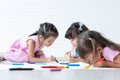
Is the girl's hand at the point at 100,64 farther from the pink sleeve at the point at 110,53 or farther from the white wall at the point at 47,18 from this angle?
the white wall at the point at 47,18

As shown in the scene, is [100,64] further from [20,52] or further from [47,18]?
[47,18]

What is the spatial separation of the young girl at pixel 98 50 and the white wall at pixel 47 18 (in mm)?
1222

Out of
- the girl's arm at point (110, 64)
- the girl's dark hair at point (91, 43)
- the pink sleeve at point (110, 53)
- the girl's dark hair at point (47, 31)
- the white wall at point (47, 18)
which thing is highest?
the white wall at point (47, 18)

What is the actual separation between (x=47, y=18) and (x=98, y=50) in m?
1.28

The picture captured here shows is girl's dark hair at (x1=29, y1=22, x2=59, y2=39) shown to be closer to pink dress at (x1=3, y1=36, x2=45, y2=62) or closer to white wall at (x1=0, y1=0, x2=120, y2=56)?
pink dress at (x1=3, y1=36, x2=45, y2=62)

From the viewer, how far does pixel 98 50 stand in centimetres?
103

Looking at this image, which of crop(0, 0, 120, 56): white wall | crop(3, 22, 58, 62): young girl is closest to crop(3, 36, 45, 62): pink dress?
crop(3, 22, 58, 62): young girl

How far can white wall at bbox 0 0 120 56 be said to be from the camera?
7.47 ft

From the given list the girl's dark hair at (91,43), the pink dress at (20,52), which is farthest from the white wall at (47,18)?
the girl's dark hair at (91,43)

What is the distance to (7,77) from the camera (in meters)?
0.90

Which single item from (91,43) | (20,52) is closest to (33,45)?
(20,52)

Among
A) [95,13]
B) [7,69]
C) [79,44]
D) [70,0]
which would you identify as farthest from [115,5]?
[7,69]

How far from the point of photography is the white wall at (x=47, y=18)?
7.47ft

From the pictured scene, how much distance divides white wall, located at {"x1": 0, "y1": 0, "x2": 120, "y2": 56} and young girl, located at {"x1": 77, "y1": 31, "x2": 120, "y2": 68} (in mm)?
1222
